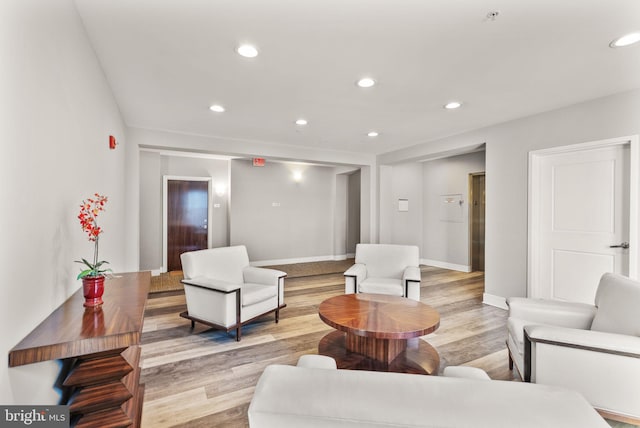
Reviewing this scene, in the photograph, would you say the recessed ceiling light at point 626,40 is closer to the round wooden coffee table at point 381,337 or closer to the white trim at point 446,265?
the round wooden coffee table at point 381,337

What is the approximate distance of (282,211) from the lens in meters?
7.27

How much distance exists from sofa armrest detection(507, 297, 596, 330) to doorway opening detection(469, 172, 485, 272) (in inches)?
171

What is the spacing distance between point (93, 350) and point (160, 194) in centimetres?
557

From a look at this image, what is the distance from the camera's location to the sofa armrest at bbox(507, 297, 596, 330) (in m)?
2.12

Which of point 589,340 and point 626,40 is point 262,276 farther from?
point 626,40

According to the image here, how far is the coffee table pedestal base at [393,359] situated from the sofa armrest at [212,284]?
1055mm

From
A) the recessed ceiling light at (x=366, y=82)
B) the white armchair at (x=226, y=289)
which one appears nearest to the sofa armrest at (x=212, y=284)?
the white armchair at (x=226, y=289)

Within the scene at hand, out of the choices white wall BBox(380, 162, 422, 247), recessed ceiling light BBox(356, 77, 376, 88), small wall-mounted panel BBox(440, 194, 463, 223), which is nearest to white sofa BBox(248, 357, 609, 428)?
recessed ceiling light BBox(356, 77, 376, 88)

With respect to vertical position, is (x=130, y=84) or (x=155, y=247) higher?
(x=130, y=84)

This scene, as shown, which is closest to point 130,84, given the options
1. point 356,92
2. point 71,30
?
point 71,30

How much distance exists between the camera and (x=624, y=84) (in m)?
2.74

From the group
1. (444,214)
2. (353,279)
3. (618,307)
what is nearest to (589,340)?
(618,307)

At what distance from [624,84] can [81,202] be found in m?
4.46

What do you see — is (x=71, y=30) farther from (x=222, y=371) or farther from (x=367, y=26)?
(x=222, y=371)
